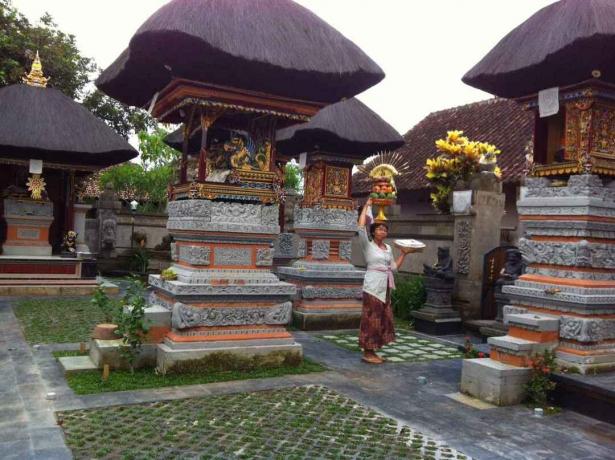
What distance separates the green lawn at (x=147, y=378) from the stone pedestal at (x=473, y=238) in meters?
4.62

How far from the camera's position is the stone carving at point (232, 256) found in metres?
7.29

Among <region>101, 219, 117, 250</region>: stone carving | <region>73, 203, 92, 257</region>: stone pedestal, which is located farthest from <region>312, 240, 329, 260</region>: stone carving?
<region>101, 219, 117, 250</region>: stone carving

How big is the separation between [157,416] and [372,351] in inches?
136

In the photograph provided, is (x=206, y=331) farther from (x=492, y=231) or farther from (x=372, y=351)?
(x=492, y=231)

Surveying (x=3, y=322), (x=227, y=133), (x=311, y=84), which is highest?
(x=311, y=84)

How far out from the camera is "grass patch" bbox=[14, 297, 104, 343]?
28.6 feet

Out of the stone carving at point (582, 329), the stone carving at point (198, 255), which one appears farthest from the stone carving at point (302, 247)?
the stone carving at point (582, 329)

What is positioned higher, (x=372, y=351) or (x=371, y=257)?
(x=371, y=257)

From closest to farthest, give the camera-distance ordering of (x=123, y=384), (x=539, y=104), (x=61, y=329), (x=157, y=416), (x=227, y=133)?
(x=157, y=416) → (x=123, y=384) → (x=539, y=104) → (x=227, y=133) → (x=61, y=329)

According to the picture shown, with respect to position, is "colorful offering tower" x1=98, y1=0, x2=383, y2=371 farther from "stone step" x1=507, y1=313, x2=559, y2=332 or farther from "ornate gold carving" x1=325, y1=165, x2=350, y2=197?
"ornate gold carving" x1=325, y1=165, x2=350, y2=197

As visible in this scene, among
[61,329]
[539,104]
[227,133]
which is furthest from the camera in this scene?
[61,329]

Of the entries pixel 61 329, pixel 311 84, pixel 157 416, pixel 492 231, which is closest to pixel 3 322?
pixel 61 329

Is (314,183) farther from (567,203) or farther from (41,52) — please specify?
(41,52)

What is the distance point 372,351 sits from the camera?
782 centimetres
